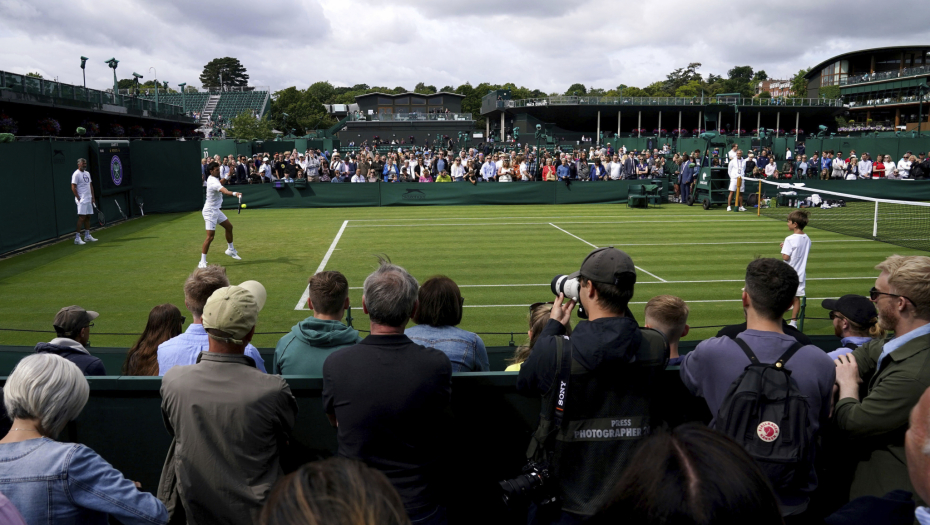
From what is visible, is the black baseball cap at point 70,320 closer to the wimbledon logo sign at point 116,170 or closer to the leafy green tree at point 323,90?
the wimbledon logo sign at point 116,170

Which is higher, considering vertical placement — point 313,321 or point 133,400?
point 313,321

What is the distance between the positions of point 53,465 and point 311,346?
1783 mm

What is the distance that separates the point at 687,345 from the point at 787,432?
3.10m

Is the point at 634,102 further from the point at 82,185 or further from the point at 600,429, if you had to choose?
the point at 600,429

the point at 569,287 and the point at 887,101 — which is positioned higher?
the point at 887,101

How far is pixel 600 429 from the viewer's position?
3.20m

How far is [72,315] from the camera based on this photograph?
5.57 metres

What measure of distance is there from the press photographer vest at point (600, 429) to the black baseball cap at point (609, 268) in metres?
0.36

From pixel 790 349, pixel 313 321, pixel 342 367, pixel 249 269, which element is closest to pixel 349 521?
pixel 342 367

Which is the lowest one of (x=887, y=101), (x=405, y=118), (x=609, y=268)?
(x=609, y=268)

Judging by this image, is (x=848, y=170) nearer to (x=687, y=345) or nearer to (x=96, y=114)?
(x=687, y=345)

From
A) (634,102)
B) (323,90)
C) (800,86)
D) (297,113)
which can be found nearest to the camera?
(634,102)

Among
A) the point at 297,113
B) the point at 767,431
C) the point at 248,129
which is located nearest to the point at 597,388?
the point at 767,431

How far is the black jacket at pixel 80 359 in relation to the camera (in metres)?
4.88
